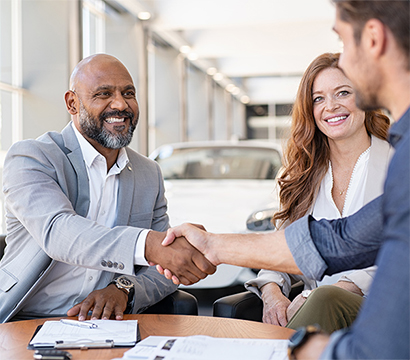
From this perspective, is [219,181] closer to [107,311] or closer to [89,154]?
[89,154]

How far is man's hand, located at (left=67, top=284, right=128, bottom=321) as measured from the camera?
67.7 inches

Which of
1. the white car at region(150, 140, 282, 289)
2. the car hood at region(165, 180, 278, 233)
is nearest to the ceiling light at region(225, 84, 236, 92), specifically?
the white car at region(150, 140, 282, 289)

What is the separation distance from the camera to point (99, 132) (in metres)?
2.22

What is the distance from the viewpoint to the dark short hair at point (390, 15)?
0.95 metres

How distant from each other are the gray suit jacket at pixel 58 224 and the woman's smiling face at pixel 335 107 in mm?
846

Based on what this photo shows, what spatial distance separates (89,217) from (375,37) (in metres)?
1.44

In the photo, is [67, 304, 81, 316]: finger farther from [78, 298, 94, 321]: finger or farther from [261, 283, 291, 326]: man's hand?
[261, 283, 291, 326]: man's hand

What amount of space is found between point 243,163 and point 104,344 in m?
3.82

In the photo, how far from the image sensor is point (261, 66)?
13.4 m

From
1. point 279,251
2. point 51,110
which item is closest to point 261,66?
point 51,110

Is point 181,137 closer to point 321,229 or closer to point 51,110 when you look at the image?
point 51,110

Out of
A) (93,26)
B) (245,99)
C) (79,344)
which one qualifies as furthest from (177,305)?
(245,99)

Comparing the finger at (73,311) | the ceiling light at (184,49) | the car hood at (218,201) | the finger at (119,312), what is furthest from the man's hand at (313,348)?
the ceiling light at (184,49)

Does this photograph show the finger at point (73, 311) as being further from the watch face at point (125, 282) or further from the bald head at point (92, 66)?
the bald head at point (92, 66)
